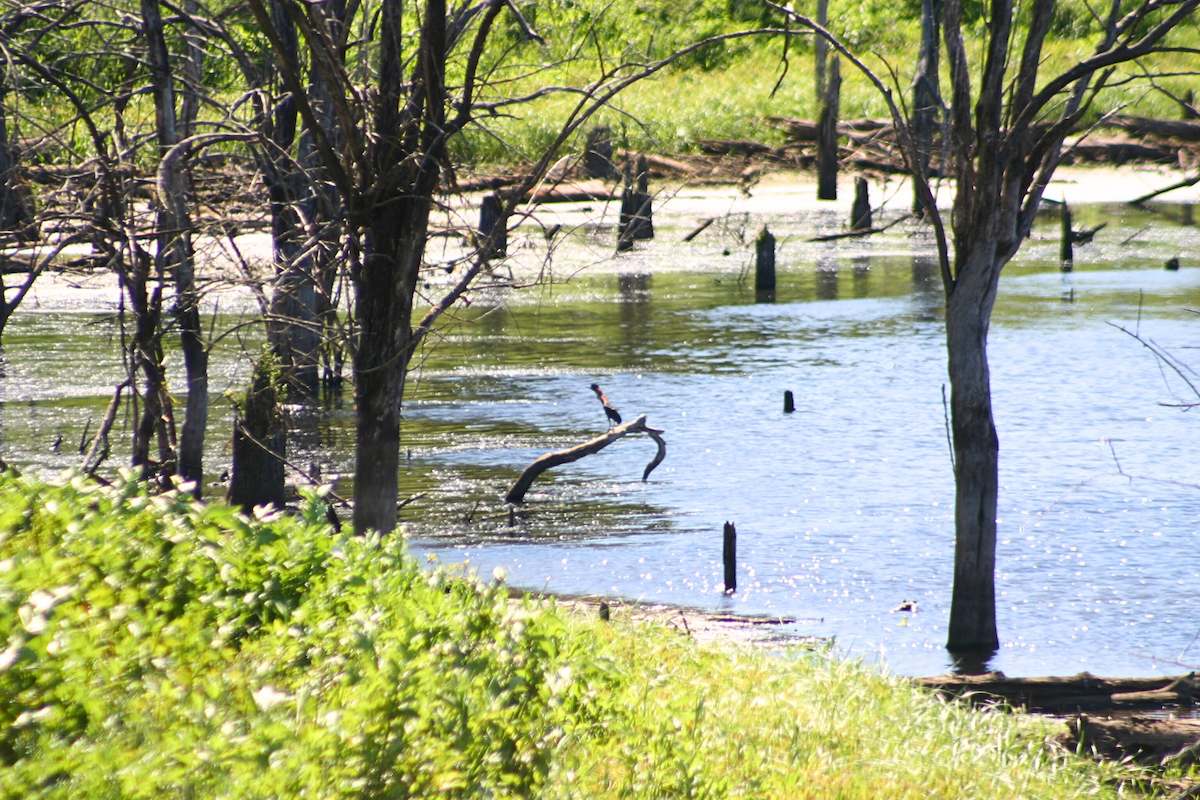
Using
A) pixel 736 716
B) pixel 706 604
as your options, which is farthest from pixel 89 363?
pixel 736 716

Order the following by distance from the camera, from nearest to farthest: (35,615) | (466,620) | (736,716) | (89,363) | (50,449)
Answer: (35,615)
(466,620)
(736,716)
(50,449)
(89,363)

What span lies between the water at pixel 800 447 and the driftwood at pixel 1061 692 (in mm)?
869

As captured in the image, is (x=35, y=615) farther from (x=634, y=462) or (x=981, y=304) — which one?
(x=634, y=462)

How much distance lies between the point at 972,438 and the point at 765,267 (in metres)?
23.4

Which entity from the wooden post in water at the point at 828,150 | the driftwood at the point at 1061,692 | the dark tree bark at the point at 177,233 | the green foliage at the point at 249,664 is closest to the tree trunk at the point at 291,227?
the dark tree bark at the point at 177,233

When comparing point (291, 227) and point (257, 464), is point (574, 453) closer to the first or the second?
point (257, 464)

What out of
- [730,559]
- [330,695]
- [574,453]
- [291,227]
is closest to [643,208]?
[574,453]

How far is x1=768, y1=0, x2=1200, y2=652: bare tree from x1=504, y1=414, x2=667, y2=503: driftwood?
511cm

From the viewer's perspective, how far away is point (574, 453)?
552 inches

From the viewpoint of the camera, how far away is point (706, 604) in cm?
1149

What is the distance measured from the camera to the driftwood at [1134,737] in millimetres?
6902

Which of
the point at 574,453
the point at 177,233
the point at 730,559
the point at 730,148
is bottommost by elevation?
the point at 730,559

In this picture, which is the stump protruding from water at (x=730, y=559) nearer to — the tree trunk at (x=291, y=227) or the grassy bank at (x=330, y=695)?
the tree trunk at (x=291, y=227)

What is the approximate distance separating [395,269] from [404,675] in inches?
157
